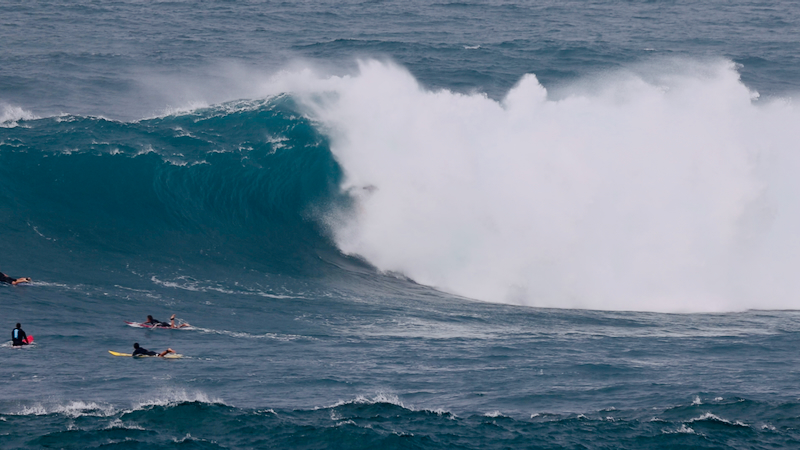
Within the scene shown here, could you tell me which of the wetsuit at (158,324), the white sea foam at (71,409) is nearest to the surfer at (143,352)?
the wetsuit at (158,324)

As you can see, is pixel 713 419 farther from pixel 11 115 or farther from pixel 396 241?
pixel 11 115

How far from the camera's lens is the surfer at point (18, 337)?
1024 inches

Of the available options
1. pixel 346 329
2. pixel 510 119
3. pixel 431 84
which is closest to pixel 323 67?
pixel 431 84

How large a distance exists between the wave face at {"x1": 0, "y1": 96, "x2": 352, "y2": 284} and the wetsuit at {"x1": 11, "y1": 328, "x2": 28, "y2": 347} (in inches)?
295

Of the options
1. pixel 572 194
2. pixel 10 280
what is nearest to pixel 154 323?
pixel 10 280

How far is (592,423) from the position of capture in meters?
22.0

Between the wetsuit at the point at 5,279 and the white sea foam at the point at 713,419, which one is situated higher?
the wetsuit at the point at 5,279

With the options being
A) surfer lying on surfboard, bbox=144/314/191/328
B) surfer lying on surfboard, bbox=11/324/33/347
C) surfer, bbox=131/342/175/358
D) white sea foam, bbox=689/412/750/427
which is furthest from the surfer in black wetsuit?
white sea foam, bbox=689/412/750/427

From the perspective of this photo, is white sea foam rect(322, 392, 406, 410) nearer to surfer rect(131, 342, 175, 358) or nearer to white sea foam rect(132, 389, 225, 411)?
white sea foam rect(132, 389, 225, 411)

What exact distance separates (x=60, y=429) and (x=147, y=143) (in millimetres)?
23443

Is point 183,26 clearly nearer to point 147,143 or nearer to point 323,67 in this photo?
point 323,67

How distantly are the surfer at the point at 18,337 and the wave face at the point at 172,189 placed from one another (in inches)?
294

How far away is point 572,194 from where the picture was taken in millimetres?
40312

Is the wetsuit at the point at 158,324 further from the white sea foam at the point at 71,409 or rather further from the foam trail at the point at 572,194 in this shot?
the foam trail at the point at 572,194
